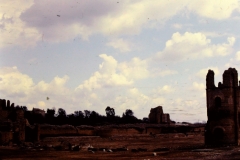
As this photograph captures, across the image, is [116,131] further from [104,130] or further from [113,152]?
[113,152]

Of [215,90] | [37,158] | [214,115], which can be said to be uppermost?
[215,90]

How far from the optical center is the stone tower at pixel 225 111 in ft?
93.7

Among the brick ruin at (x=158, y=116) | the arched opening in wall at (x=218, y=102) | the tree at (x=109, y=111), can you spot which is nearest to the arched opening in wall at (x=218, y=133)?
the arched opening in wall at (x=218, y=102)

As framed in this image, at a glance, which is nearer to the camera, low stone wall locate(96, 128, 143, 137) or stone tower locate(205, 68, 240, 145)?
stone tower locate(205, 68, 240, 145)

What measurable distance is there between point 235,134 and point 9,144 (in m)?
20.8

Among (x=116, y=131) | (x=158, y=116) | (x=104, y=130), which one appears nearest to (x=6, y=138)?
(x=104, y=130)

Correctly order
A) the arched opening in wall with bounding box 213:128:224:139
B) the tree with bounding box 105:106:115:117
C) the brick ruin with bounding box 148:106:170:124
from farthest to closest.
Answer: the tree with bounding box 105:106:115:117
the brick ruin with bounding box 148:106:170:124
the arched opening in wall with bounding box 213:128:224:139

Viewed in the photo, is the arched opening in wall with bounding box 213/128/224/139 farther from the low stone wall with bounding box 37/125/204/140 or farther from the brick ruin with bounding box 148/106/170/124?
the brick ruin with bounding box 148/106/170/124

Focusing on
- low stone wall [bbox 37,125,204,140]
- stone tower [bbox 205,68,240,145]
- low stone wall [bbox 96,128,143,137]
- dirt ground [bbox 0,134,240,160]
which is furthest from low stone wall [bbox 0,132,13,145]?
stone tower [bbox 205,68,240,145]

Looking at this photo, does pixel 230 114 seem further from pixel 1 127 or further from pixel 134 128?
pixel 134 128

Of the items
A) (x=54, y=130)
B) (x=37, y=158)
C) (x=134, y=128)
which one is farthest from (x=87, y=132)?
(x=37, y=158)

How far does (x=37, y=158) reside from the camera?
19.6 m

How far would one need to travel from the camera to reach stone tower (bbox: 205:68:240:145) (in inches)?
1124

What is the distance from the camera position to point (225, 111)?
28797 millimetres
